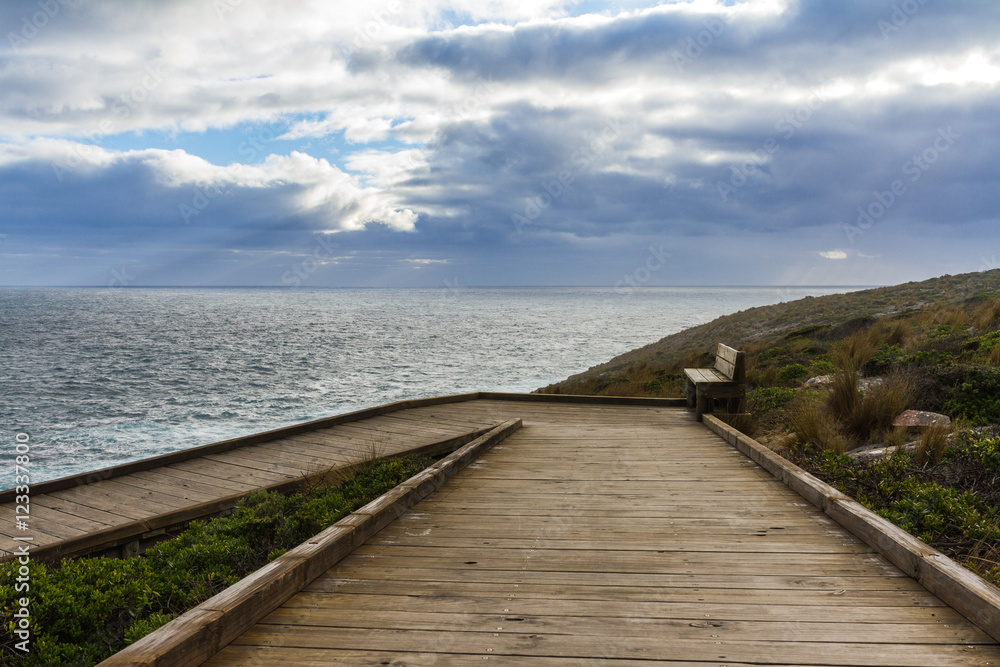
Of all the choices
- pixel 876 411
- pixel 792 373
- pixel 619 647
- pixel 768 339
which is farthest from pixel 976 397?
pixel 768 339

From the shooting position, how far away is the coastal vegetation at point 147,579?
3.27 metres

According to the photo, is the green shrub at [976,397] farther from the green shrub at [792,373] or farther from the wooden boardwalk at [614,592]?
the green shrub at [792,373]

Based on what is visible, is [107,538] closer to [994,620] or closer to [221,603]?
[221,603]

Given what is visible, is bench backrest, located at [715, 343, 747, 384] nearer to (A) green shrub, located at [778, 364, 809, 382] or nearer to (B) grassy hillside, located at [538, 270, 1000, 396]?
(B) grassy hillside, located at [538, 270, 1000, 396]

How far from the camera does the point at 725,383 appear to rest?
815cm

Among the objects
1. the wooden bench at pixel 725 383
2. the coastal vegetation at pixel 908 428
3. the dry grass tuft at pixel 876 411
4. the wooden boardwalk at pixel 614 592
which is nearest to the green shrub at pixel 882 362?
the coastal vegetation at pixel 908 428

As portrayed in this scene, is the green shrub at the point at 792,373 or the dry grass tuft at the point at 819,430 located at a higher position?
the green shrub at the point at 792,373

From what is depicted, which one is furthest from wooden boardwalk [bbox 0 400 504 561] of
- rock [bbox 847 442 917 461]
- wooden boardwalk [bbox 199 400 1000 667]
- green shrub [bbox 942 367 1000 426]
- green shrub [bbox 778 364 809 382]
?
green shrub [bbox 778 364 809 382]

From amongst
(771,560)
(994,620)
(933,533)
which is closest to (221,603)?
(771,560)

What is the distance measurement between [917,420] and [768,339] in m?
16.1

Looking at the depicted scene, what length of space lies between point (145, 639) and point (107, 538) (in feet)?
12.2

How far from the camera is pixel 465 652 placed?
232 centimetres

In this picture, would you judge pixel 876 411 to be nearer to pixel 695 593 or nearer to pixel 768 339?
pixel 695 593

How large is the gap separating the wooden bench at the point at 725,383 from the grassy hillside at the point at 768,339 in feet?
12.3
